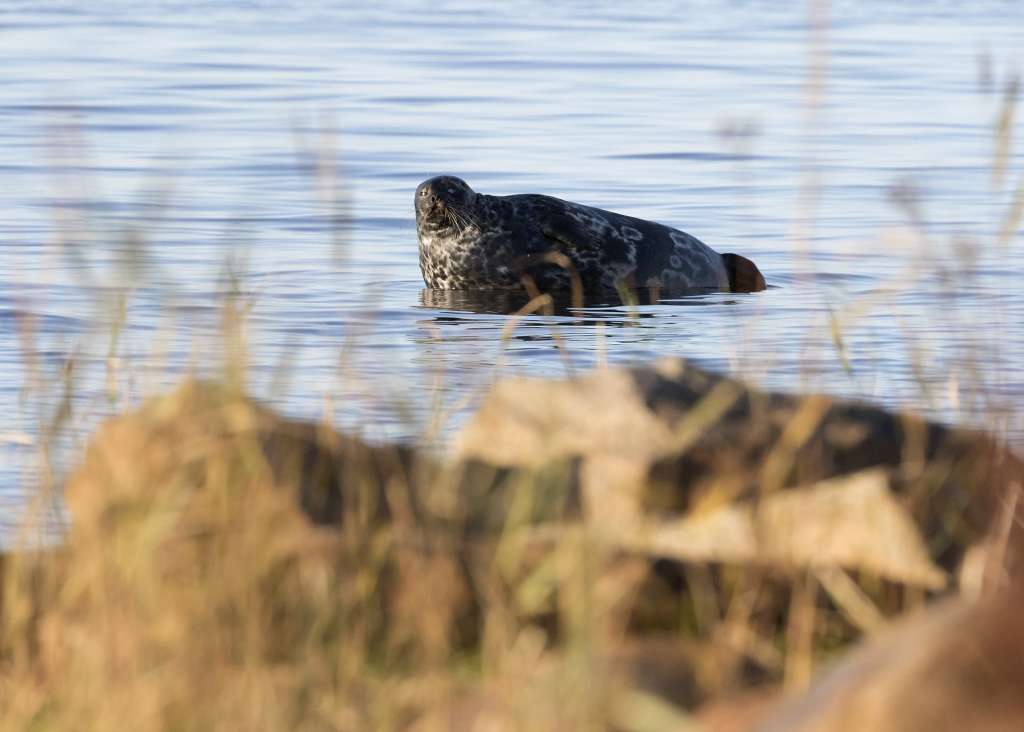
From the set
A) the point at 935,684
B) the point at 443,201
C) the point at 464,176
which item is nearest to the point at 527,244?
the point at 443,201

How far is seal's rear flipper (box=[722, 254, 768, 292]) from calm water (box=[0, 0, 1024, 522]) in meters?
0.20

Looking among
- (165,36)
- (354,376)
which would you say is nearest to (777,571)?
(354,376)

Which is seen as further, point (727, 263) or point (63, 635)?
point (727, 263)

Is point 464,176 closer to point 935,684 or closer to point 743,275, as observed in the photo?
point 743,275

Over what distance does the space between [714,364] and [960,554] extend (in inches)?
177

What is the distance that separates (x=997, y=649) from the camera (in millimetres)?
3004

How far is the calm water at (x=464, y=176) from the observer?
469cm

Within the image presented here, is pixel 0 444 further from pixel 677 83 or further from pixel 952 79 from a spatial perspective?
pixel 952 79

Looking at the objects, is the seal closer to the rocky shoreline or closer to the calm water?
the calm water

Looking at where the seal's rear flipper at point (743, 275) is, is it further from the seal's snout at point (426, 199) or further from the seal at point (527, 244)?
→ the seal's snout at point (426, 199)

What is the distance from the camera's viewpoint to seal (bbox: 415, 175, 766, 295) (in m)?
11.1

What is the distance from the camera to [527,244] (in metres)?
11.2

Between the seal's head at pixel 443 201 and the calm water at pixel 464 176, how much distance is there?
0.46m

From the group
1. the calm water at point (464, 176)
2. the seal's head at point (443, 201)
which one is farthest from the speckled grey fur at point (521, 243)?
the calm water at point (464, 176)
